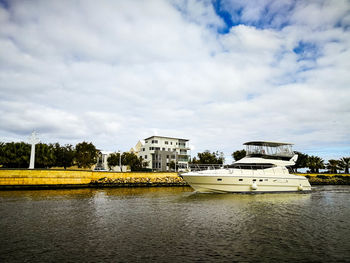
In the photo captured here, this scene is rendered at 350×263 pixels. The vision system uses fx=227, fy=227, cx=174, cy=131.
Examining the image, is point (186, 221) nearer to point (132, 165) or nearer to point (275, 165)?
point (275, 165)

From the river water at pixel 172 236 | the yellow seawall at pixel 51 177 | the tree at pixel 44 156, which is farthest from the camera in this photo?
the tree at pixel 44 156

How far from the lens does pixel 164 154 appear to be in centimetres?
7412

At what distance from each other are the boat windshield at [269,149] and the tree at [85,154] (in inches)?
1585

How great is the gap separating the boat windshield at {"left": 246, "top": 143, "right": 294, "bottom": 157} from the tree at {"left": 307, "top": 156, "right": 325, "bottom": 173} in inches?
1989

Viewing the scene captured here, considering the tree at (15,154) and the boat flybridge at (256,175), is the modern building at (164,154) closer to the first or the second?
the tree at (15,154)

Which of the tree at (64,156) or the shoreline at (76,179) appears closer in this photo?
the shoreline at (76,179)

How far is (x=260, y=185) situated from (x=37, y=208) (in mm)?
23219

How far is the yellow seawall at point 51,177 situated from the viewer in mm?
33000

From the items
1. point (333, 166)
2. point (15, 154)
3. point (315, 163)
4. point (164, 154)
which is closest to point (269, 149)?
point (164, 154)

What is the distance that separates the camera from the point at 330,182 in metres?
59.5

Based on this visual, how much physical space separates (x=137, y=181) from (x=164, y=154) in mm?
32062

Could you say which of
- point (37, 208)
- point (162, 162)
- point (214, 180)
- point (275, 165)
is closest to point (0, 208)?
point (37, 208)

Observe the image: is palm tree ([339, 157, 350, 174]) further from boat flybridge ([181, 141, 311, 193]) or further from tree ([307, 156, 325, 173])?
boat flybridge ([181, 141, 311, 193])

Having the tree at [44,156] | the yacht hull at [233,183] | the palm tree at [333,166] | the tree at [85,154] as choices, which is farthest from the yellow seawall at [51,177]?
the palm tree at [333,166]
